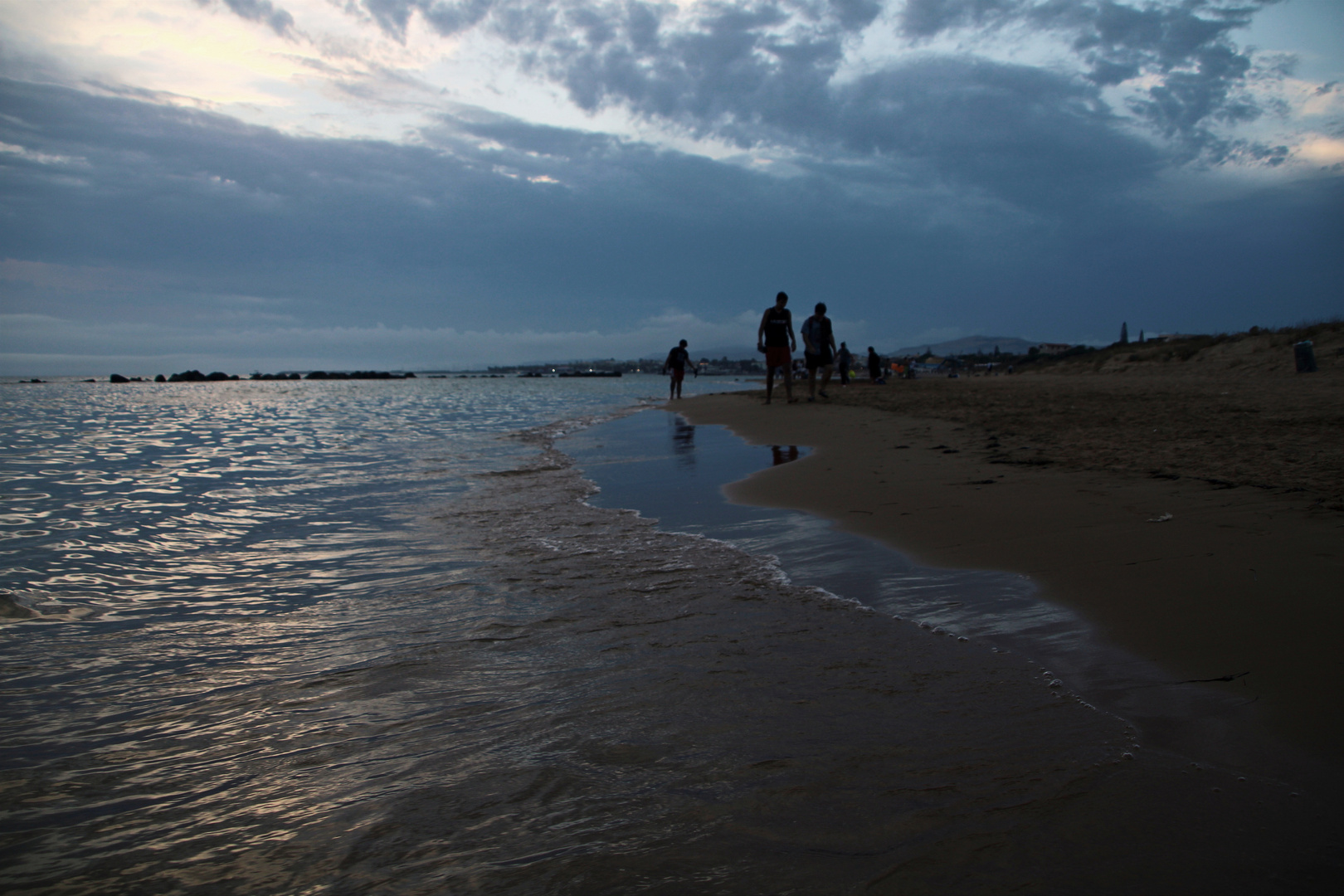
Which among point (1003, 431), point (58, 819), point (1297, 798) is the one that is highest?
point (1003, 431)

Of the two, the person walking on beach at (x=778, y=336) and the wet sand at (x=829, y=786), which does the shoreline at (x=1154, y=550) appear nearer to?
the wet sand at (x=829, y=786)

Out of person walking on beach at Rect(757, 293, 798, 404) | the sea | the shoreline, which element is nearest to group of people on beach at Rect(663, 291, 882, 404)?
person walking on beach at Rect(757, 293, 798, 404)

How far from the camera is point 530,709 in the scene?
2.19m

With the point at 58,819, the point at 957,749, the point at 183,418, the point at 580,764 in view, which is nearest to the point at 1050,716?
the point at 957,749

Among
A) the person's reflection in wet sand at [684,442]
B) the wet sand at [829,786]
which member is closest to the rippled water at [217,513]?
the wet sand at [829,786]

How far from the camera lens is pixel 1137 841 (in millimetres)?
1451

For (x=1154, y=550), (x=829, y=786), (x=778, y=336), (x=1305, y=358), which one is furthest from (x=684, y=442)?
(x=1305, y=358)

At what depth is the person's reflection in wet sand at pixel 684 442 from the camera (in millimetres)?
8281

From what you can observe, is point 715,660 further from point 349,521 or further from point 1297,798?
point 349,521

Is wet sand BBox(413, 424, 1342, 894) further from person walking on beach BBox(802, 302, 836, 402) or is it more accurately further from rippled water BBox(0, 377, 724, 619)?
person walking on beach BBox(802, 302, 836, 402)

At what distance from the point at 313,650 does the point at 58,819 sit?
107cm

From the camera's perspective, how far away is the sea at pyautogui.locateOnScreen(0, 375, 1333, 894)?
5.04 ft

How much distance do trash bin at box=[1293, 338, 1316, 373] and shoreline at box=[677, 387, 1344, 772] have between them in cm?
1483

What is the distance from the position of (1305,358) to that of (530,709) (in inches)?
800
